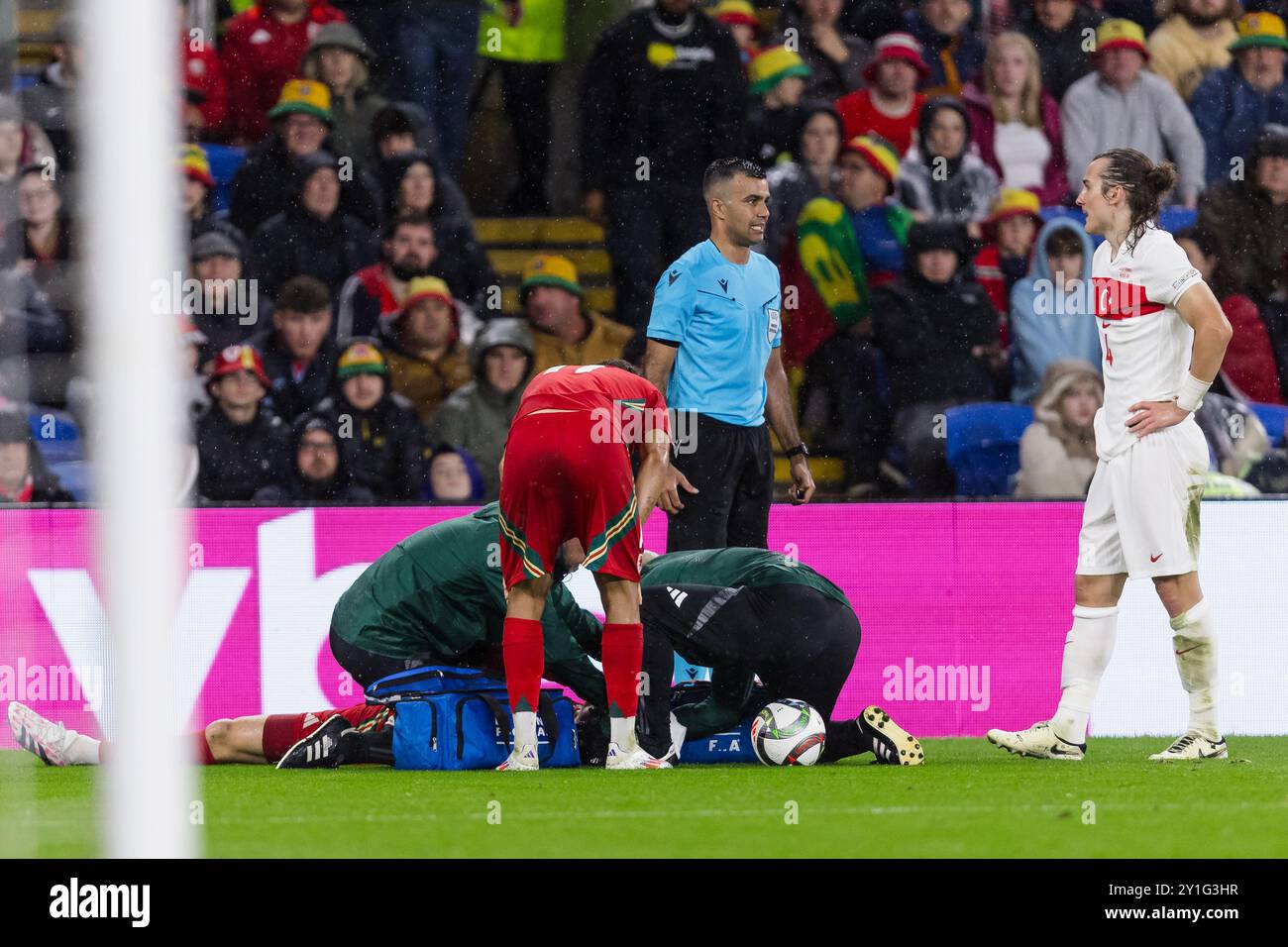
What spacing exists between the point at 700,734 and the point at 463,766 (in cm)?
82

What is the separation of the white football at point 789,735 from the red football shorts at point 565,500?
696 millimetres

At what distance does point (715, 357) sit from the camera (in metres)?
7.64

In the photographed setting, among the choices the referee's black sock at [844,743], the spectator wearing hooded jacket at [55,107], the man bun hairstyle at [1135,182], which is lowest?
the referee's black sock at [844,743]

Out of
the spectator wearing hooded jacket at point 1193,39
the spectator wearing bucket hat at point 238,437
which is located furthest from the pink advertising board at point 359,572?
the spectator wearing hooded jacket at point 1193,39

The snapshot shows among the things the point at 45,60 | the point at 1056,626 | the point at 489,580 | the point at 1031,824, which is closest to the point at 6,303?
the point at 45,60

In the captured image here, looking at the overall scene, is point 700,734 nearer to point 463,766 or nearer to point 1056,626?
point 463,766

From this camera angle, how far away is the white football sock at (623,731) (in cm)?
659

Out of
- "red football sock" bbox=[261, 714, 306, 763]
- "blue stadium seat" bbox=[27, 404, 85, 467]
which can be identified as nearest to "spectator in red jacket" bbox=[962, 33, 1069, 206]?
"blue stadium seat" bbox=[27, 404, 85, 467]

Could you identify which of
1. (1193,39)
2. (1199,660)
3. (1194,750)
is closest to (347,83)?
(1193,39)

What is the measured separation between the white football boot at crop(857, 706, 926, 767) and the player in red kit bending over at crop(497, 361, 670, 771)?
722 millimetres

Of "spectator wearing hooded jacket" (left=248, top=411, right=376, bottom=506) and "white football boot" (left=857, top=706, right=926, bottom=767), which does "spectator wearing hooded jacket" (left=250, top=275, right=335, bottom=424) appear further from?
"white football boot" (left=857, top=706, right=926, bottom=767)

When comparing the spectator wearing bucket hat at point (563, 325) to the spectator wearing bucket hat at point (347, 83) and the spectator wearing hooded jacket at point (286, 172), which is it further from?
the spectator wearing bucket hat at point (347, 83)

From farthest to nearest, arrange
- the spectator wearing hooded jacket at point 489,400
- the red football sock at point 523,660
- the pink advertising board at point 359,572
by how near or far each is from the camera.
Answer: the spectator wearing hooded jacket at point 489,400 < the pink advertising board at point 359,572 < the red football sock at point 523,660

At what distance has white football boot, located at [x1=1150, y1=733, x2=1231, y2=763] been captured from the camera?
6910 mm
